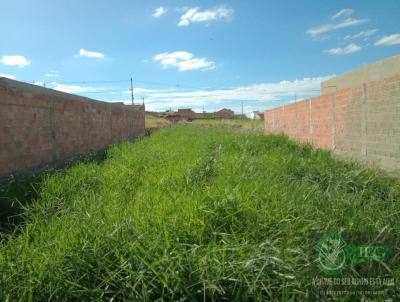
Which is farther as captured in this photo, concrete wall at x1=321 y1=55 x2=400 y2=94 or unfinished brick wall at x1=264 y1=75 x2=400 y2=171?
concrete wall at x1=321 y1=55 x2=400 y2=94

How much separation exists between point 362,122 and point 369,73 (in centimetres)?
1094

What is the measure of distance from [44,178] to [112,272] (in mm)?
3642

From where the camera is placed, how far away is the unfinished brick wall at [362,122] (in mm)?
5363

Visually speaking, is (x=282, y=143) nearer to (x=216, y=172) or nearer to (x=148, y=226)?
(x=216, y=172)

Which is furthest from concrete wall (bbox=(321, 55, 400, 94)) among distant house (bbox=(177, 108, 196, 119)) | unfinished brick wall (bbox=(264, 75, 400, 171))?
distant house (bbox=(177, 108, 196, 119))

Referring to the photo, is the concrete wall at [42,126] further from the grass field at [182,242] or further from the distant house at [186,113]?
the distant house at [186,113]

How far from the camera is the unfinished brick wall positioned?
536cm

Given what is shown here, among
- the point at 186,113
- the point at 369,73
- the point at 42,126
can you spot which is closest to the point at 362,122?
the point at 42,126

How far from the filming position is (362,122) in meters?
6.41

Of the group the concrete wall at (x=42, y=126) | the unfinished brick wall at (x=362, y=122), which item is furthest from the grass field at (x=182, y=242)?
the concrete wall at (x=42, y=126)

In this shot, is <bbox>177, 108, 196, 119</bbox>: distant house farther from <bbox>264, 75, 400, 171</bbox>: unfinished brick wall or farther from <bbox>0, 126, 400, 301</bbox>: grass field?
<bbox>0, 126, 400, 301</bbox>: grass field

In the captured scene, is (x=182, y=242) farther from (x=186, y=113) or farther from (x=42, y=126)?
(x=186, y=113)

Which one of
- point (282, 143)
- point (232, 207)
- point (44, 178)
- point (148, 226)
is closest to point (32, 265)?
point (148, 226)

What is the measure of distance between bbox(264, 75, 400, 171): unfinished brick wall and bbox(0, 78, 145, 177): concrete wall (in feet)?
20.9
